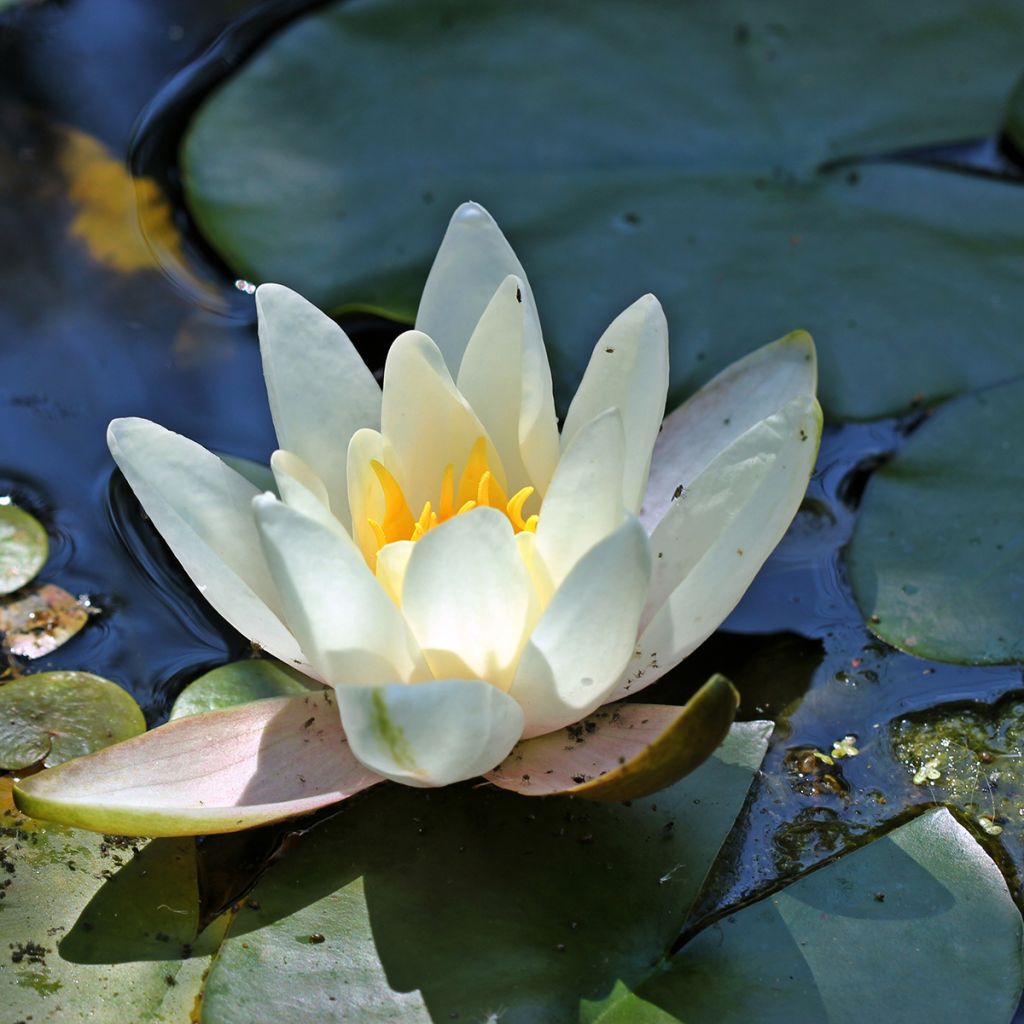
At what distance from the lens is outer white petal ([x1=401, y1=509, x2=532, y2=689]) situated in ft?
5.34

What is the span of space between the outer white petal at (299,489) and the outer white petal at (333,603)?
3.9 inches

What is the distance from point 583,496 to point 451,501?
15.1 inches

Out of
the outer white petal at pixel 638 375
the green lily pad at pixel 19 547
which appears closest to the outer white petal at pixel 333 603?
the outer white petal at pixel 638 375

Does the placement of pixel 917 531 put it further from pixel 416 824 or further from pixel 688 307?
pixel 416 824

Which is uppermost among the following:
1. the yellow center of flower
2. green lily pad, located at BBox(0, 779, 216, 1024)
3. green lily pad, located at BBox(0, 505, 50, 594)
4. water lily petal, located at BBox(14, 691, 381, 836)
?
the yellow center of flower

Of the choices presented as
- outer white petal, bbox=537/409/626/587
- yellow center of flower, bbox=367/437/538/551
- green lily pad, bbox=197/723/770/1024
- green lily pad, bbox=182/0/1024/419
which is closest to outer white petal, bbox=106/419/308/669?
yellow center of flower, bbox=367/437/538/551

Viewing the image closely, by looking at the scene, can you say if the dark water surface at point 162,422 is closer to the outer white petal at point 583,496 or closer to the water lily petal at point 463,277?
the outer white petal at point 583,496

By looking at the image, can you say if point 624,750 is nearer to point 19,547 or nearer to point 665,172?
point 19,547

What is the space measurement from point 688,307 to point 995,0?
1502 millimetres

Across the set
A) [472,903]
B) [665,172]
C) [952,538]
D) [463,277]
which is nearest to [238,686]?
[472,903]

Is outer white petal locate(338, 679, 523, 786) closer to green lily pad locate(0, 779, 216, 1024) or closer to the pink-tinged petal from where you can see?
the pink-tinged petal

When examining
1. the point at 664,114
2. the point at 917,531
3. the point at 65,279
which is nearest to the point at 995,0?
the point at 664,114

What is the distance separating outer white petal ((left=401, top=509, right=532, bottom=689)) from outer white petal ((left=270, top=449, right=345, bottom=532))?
205 millimetres

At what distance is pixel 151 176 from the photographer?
129 inches
